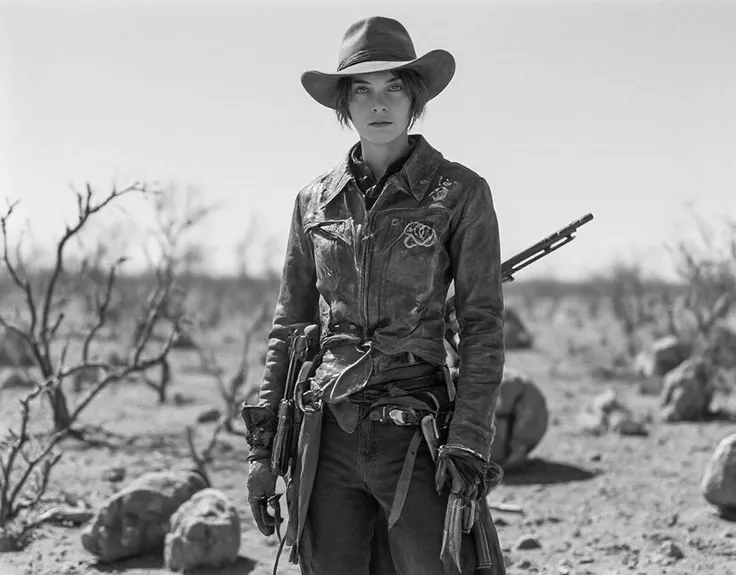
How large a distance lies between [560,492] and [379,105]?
4731mm

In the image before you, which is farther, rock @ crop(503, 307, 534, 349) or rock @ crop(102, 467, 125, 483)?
rock @ crop(503, 307, 534, 349)

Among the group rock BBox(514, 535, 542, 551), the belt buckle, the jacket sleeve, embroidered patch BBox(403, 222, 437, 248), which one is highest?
embroidered patch BBox(403, 222, 437, 248)

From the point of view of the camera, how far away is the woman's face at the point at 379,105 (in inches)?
109

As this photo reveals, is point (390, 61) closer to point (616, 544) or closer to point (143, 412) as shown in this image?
point (616, 544)

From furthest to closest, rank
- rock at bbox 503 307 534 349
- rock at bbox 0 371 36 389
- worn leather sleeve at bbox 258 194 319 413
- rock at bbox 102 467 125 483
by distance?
rock at bbox 503 307 534 349
rock at bbox 0 371 36 389
rock at bbox 102 467 125 483
worn leather sleeve at bbox 258 194 319 413

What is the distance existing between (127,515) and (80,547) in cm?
41

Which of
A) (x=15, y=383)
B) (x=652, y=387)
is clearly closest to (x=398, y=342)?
(x=652, y=387)

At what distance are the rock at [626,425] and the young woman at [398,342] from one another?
6412 mm

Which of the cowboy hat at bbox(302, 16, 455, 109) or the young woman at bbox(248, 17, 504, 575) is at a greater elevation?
the cowboy hat at bbox(302, 16, 455, 109)

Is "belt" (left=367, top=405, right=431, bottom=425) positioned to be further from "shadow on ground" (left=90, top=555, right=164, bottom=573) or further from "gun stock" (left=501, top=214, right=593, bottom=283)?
"shadow on ground" (left=90, top=555, right=164, bottom=573)

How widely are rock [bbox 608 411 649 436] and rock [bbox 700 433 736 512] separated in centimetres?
291

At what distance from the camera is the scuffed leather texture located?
265 cm

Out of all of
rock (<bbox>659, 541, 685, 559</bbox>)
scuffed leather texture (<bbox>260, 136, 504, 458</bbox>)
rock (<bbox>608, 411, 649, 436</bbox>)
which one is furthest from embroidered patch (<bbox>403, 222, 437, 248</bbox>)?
rock (<bbox>608, 411, 649, 436</bbox>)

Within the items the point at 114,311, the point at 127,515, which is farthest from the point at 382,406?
the point at 114,311
